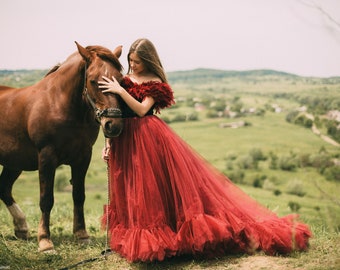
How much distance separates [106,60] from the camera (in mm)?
3725

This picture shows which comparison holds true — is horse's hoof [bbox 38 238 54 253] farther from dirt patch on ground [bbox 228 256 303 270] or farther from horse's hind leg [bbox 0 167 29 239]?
dirt patch on ground [bbox 228 256 303 270]

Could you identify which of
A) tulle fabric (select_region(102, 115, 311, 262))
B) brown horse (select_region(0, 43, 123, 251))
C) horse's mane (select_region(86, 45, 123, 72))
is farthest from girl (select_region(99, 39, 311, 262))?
brown horse (select_region(0, 43, 123, 251))

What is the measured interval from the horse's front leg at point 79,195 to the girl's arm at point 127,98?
115 centimetres

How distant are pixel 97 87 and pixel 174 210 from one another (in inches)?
51.4

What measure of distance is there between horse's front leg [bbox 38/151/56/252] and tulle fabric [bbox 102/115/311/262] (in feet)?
2.58

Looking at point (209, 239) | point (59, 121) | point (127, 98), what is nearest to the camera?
point (209, 239)

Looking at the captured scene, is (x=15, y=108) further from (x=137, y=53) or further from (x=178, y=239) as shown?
(x=178, y=239)

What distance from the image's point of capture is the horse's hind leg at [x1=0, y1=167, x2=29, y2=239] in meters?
4.93

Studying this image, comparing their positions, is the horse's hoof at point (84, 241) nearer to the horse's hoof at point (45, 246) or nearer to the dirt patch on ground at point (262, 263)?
the horse's hoof at point (45, 246)

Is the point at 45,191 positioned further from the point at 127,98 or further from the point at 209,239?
the point at 209,239

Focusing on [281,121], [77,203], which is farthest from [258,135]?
[77,203]

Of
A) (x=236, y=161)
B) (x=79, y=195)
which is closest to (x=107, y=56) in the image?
(x=79, y=195)

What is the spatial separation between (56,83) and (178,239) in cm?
210

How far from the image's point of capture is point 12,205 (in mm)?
5113
